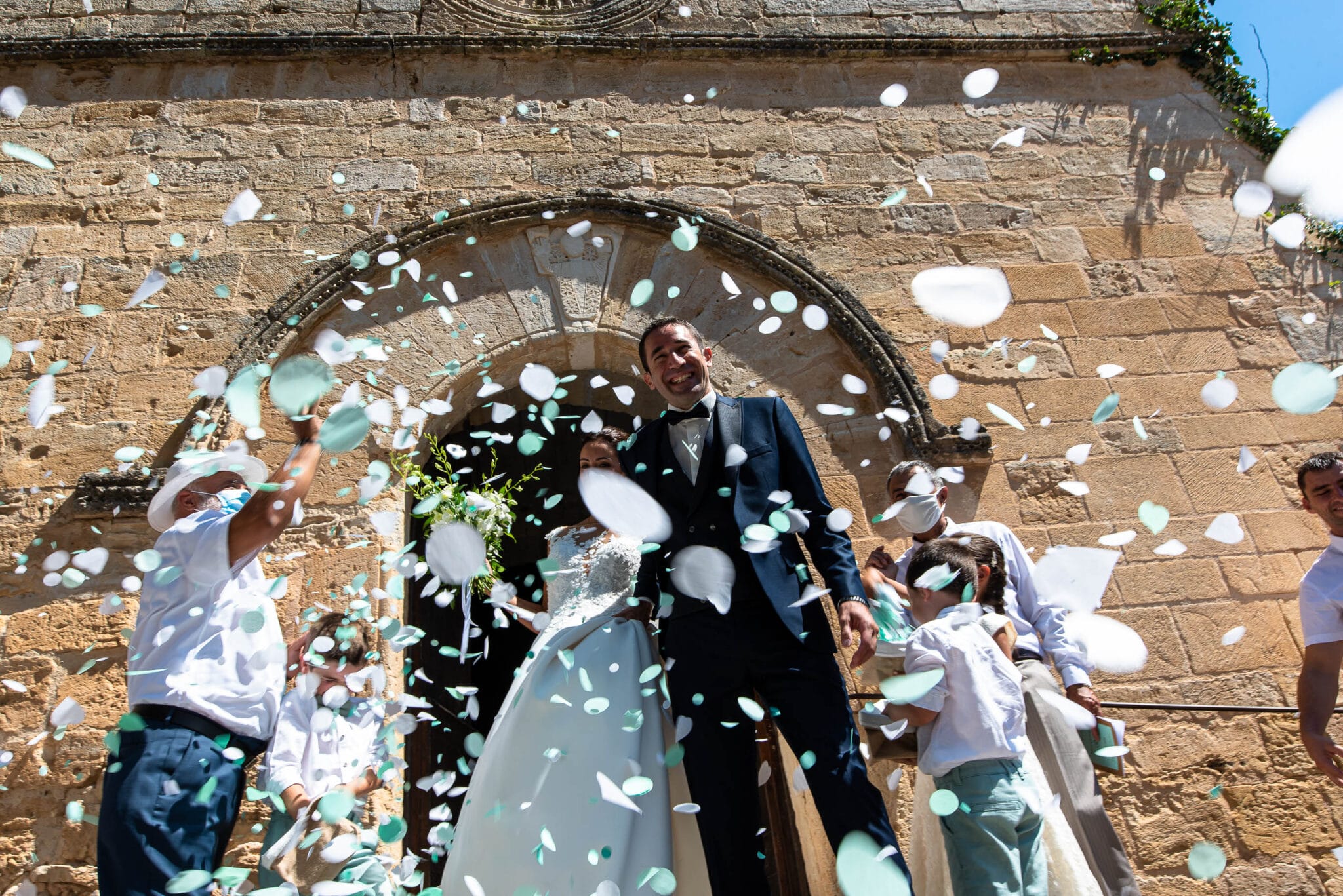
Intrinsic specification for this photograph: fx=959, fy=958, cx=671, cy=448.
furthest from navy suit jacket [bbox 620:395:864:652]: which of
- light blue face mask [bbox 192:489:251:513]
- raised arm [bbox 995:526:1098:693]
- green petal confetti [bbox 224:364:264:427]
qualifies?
green petal confetti [bbox 224:364:264:427]

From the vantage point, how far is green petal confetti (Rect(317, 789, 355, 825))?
2.68 metres

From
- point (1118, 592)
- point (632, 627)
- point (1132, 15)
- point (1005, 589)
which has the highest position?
point (1132, 15)

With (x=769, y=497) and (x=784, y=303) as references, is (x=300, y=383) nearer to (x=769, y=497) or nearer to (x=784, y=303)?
(x=769, y=497)

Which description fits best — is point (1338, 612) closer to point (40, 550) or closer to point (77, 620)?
point (77, 620)

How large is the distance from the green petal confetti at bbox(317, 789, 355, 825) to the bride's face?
1.23 metres

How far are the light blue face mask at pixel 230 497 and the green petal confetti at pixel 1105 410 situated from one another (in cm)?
334

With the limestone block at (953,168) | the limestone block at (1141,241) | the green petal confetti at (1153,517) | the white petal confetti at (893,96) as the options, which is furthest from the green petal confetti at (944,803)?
the white petal confetti at (893,96)

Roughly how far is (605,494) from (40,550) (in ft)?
7.54

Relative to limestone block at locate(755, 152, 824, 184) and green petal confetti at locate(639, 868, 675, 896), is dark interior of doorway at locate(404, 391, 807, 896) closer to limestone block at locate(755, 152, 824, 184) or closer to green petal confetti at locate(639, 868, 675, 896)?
Result: green petal confetti at locate(639, 868, 675, 896)

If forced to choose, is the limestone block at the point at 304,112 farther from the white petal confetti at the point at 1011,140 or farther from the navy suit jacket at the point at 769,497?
the white petal confetti at the point at 1011,140

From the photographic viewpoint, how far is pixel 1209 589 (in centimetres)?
384

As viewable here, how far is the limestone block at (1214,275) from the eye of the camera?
458 cm

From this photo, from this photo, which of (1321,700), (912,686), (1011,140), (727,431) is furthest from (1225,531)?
(727,431)

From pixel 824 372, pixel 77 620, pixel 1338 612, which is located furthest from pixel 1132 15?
pixel 77 620
